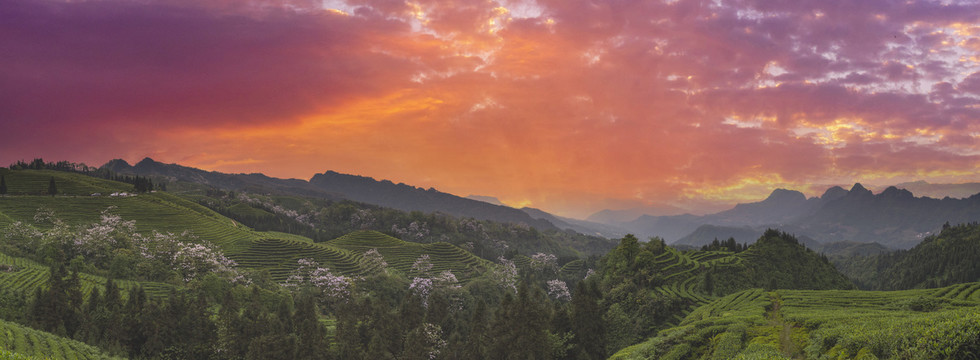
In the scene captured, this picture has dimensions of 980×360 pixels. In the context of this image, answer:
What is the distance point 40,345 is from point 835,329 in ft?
214

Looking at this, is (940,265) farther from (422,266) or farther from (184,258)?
(184,258)

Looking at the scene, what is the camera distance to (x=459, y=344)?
6900cm

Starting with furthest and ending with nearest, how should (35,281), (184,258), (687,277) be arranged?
(184,258)
(687,277)
(35,281)

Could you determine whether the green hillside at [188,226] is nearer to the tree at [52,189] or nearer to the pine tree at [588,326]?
the tree at [52,189]

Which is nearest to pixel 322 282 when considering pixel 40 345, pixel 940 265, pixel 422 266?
pixel 422 266

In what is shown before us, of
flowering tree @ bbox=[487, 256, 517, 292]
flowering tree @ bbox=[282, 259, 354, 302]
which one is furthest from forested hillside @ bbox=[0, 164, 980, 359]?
flowering tree @ bbox=[487, 256, 517, 292]

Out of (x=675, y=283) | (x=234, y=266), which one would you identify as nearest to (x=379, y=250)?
(x=234, y=266)

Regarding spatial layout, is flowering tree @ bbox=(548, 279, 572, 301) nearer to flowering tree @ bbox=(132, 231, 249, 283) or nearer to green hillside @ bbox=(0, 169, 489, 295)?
green hillside @ bbox=(0, 169, 489, 295)

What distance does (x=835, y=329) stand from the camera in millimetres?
23609

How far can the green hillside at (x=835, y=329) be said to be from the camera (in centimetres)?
1584

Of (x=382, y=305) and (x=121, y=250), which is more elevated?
(x=121, y=250)

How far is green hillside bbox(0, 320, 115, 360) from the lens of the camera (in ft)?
115

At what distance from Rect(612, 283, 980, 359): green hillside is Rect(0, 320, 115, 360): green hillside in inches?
1998

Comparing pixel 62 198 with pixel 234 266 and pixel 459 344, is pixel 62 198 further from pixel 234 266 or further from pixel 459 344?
pixel 459 344
